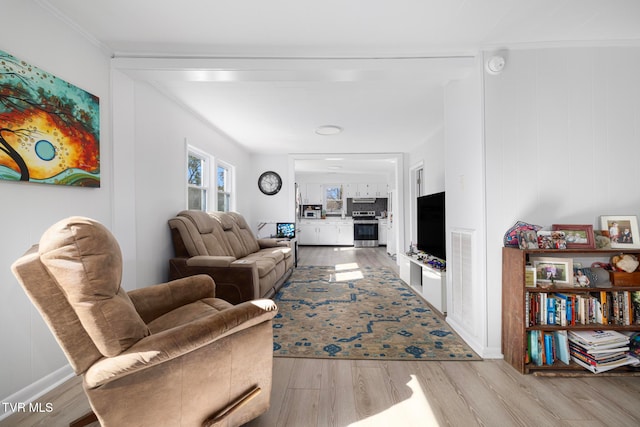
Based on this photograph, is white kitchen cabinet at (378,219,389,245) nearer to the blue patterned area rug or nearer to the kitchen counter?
the kitchen counter

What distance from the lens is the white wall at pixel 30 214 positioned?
1.59 m

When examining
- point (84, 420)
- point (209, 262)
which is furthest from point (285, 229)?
point (84, 420)

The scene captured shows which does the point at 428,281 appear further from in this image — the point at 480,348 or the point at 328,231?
the point at 328,231

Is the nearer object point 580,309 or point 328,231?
point 580,309

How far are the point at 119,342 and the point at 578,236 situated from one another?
9.38 ft

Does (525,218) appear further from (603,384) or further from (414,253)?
(414,253)

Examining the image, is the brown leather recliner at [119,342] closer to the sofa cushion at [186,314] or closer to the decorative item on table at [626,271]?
the sofa cushion at [186,314]

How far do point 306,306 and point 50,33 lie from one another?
320cm

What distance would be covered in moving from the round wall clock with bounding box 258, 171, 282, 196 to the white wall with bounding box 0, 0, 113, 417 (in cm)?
410

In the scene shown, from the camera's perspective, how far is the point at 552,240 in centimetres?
202

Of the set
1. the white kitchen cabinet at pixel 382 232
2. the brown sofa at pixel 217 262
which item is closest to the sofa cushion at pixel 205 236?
the brown sofa at pixel 217 262

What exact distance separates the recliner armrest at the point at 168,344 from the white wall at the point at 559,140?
194cm

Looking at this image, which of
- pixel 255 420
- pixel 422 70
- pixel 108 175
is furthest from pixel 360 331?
pixel 108 175

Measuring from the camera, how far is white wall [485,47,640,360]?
2168 mm
